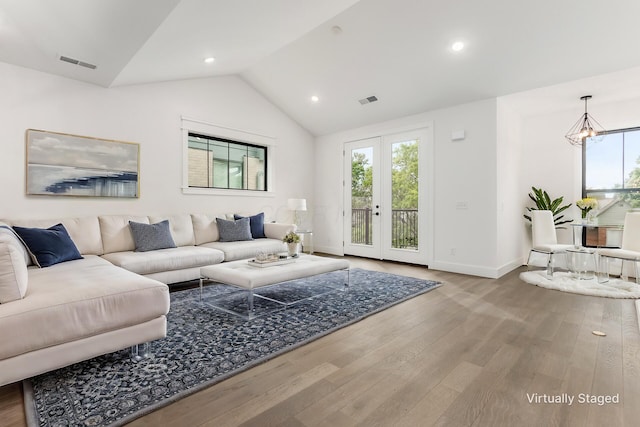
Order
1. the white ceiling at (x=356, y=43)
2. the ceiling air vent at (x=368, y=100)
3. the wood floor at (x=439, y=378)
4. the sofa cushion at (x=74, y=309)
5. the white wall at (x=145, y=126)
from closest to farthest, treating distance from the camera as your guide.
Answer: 1. the wood floor at (x=439, y=378)
2. the sofa cushion at (x=74, y=309)
3. the white ceiling at (x=356, y=43)
4. the white wall at (x=145, y=126)
5. the ceiling air vent at (x=368, y=100)

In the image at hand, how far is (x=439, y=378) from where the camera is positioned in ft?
6.27

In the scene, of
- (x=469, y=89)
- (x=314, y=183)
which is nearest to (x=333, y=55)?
(x=469, y=89)

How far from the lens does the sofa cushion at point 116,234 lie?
391 cm

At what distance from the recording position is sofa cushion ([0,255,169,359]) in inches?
66.2

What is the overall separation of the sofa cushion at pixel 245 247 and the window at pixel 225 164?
4.10 ft

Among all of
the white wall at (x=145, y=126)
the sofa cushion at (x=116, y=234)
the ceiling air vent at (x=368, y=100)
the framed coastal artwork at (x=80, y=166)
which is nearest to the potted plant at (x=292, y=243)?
the sofa cushion at (x=116, y=234)

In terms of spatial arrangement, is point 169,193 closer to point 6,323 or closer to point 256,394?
point 6,323

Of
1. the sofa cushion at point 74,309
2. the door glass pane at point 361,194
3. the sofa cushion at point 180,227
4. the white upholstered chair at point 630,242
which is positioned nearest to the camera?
the sofa cushion at point 74,309

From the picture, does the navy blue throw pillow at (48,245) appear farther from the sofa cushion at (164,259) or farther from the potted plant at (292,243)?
the potted plant at (292,243)

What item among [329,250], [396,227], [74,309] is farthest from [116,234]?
[396,227]

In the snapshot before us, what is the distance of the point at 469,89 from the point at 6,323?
530 cm

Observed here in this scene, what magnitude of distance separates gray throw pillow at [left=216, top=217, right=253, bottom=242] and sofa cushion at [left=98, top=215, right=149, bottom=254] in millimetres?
1191

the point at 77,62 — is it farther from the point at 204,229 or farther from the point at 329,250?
the point at 329,250

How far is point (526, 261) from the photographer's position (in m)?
5.74
